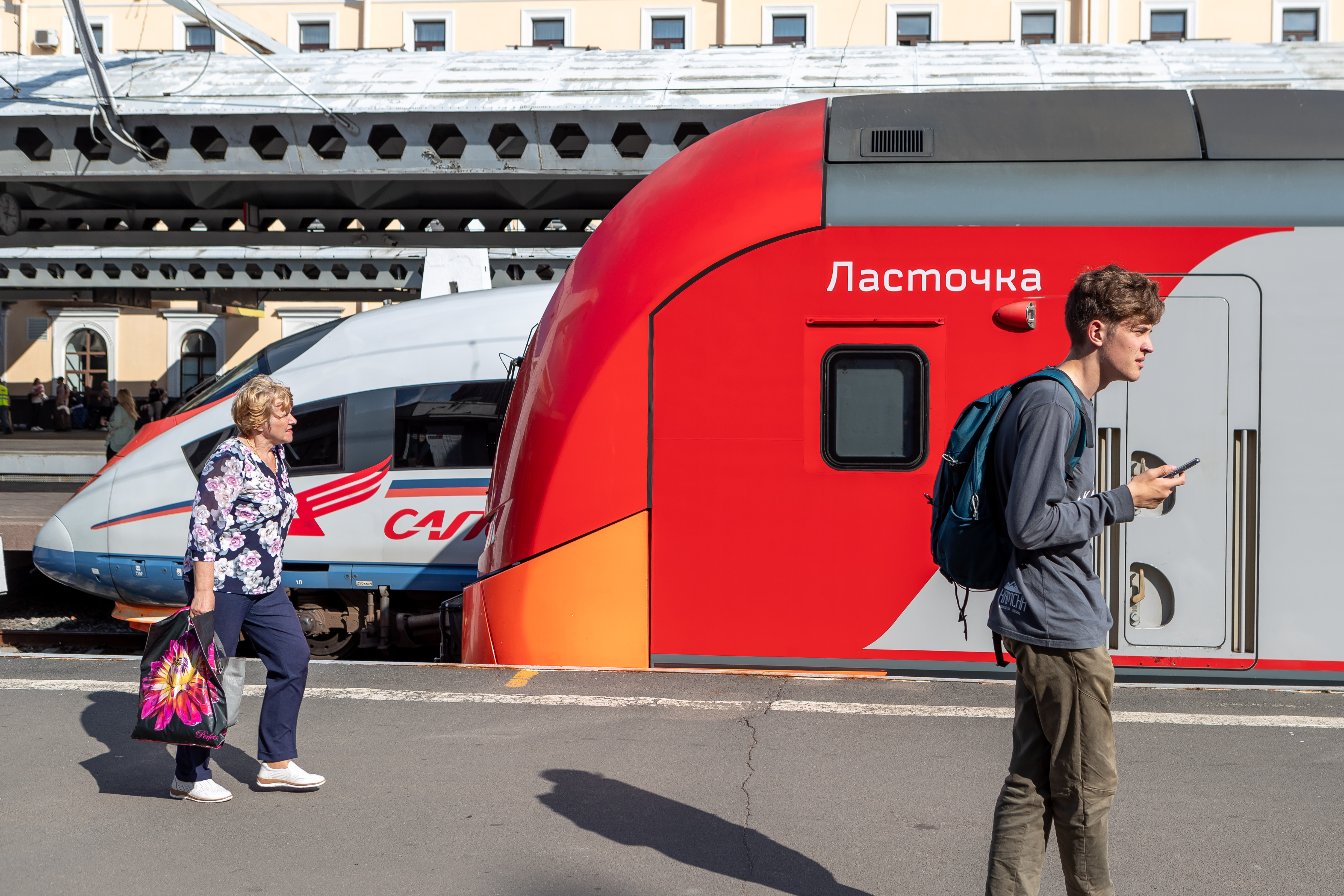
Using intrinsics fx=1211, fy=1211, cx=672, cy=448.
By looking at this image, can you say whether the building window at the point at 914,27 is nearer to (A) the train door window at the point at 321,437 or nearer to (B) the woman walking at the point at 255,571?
(A) the train door window at the point at 321,437

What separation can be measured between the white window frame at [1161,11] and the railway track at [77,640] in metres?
26.4

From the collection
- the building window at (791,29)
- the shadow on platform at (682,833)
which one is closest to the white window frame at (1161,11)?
the building window at (791,29)

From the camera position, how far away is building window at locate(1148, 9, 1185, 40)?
28234mm

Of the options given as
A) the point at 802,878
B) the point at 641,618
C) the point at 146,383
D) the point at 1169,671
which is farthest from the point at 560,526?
the point at 146,383

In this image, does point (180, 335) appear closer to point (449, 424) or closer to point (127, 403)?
point (127, 403)

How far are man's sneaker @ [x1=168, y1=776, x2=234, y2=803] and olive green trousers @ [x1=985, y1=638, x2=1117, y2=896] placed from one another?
2512mm

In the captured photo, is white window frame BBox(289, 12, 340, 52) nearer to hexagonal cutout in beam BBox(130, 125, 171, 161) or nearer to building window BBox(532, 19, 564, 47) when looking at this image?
building window BBox(532, 19, 564, 47)

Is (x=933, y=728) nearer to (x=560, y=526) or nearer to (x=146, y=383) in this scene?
(x=560, y=526)

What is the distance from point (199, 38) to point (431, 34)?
5953mm

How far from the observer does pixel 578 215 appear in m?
9.92

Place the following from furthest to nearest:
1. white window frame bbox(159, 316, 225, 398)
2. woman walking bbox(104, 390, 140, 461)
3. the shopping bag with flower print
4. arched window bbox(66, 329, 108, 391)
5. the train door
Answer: arched window bbox(66, 329, 108, 391) → white window frame bbox(159, 316, 225, 398) → woman walking bbox(104, 390, 140, 461) → the train door → the shopping bag with flower print

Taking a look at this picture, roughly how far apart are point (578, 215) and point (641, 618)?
17.7 feet

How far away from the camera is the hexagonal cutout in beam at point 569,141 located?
8781 mm

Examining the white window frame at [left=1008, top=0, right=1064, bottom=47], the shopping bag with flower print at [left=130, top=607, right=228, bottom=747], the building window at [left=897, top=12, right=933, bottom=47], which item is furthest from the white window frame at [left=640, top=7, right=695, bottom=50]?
the shopping bag with flower print at [left=130, top=607, right=228, bottom=747]
